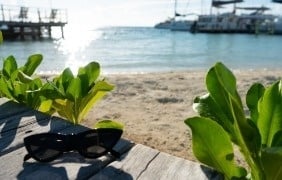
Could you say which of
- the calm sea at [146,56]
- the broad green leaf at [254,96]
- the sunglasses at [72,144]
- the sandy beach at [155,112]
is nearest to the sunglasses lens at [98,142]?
the sunglasses at [72,144]

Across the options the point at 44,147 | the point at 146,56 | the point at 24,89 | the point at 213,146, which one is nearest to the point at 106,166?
the point at 44,147

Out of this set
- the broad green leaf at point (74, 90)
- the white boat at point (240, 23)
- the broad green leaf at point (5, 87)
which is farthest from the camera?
the white boat at point (240, 23)

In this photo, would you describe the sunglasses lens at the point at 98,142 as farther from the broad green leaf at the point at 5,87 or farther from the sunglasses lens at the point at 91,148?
the broad green leaf at the point at 5,87

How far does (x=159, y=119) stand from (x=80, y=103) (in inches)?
105

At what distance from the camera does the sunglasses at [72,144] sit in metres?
1.16

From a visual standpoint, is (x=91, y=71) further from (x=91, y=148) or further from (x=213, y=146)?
(x=213, y=146)

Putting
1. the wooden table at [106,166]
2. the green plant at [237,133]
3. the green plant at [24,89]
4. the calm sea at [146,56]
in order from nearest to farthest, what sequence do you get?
the green plant at [237,133], the wooden table at [106,166], the green plant at [24,89], the calm sea at [146,56]

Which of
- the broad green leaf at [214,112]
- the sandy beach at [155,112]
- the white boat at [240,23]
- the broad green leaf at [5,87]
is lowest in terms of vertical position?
the white boat at [240,23]

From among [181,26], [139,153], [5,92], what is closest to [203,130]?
[139,153]

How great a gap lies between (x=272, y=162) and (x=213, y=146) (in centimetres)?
18

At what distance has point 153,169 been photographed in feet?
3.66

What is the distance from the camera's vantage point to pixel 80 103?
186 cm

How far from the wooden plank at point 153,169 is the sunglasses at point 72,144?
71 millimetres

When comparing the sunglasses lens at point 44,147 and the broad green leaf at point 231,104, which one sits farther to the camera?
the sunglasses lens at point 44,147
